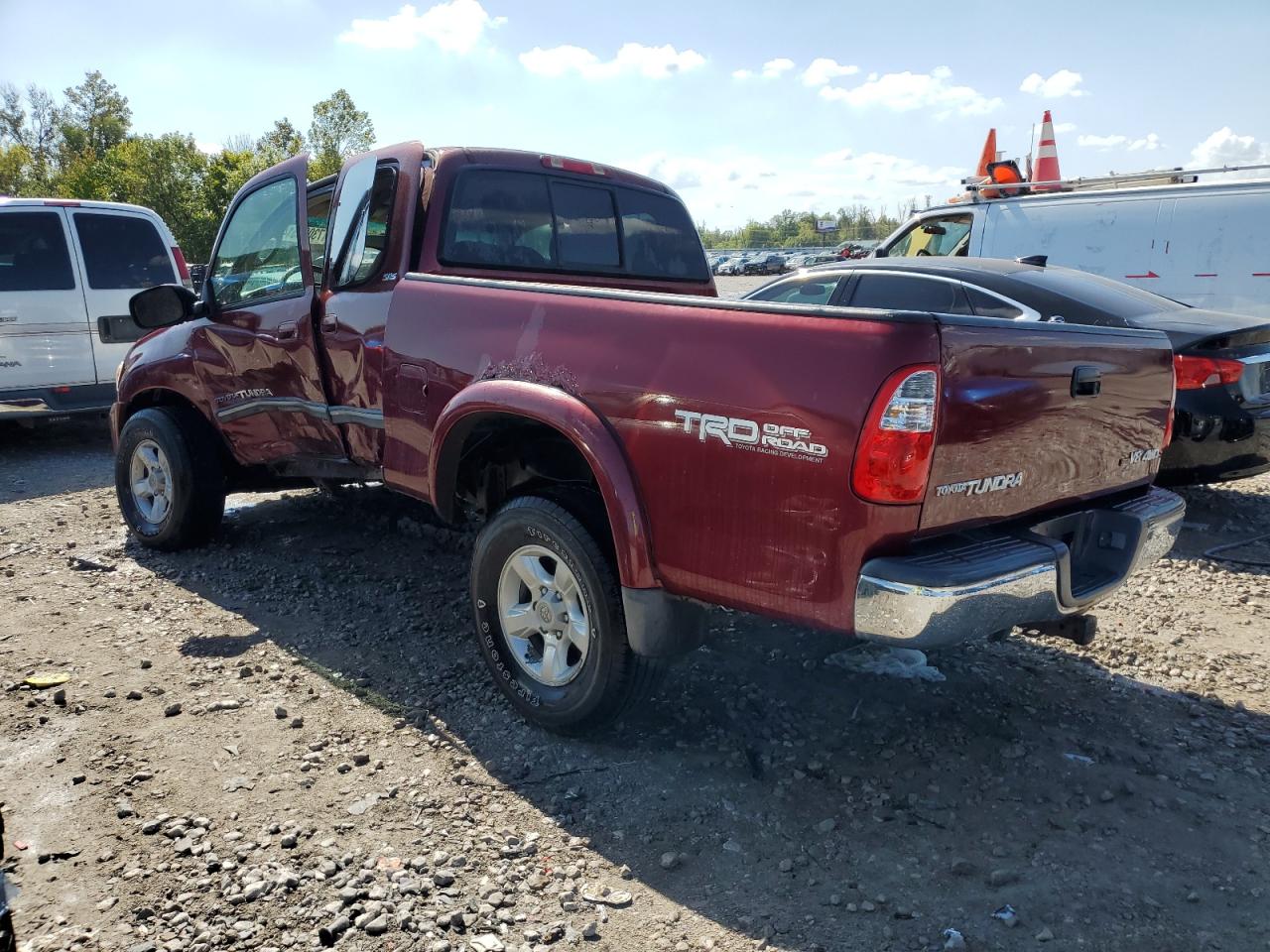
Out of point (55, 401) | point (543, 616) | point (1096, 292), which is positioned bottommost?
point (543, 616)

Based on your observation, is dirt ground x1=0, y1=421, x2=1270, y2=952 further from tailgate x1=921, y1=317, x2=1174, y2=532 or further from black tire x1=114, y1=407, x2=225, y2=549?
tailgate x1=921, y1=317, x2=1174, y2=532

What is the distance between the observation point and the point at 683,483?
276 cm

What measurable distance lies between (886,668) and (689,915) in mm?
1694

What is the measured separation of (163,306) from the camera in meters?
4.98

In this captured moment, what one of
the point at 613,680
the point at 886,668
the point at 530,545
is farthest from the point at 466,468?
the point at 886,668

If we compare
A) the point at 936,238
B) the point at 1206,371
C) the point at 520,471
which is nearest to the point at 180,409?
the point at 520,471

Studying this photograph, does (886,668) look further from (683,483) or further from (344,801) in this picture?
(344,801)

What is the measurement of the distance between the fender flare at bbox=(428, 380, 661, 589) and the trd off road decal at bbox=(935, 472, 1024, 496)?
875 mm

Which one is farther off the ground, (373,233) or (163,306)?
(373,233)

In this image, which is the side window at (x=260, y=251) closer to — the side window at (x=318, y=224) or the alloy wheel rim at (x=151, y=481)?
the side window at (x=318, y=224)

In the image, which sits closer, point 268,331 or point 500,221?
point 500,221

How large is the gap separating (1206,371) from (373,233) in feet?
15.3

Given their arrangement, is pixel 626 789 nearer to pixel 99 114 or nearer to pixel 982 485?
pixel 982 485

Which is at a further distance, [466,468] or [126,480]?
[126,480]
